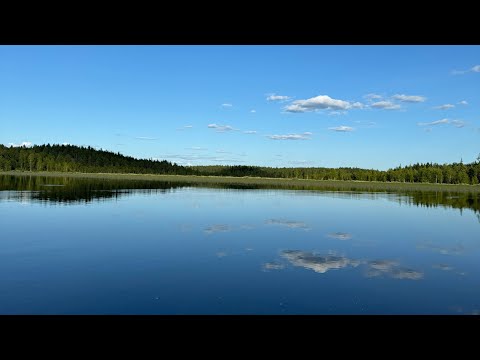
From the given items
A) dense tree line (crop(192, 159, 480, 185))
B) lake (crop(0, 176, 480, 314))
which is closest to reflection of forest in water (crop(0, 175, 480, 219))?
lake (crop(0, 176, 480, 314))

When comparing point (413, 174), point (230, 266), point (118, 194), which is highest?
point (413, 174)

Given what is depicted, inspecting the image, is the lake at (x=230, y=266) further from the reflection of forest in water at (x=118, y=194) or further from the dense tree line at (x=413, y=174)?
the dense tree line at (x=413, y=174)

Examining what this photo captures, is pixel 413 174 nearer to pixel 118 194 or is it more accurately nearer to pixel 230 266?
pixel 118 194

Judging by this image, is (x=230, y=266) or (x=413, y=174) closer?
(x=230, y=266)

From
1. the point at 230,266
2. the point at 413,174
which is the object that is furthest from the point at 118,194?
the point at 413,174

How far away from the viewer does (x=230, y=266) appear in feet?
47.7


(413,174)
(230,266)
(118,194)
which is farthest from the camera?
(413,174)

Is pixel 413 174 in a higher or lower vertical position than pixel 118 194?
higher

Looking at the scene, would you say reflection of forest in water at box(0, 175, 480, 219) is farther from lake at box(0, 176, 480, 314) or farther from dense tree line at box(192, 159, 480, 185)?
dense tree line at box(192, 159, 480, 185)

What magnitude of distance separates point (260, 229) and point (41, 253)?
12.7 metres

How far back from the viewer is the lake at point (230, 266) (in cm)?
1033

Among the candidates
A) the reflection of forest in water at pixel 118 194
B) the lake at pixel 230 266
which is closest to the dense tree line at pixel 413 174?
the reflection of forest in water at pixel 118 194

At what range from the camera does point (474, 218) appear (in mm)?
32312
